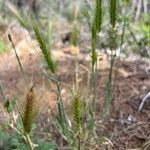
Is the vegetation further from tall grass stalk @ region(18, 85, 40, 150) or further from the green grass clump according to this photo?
the green grass clump

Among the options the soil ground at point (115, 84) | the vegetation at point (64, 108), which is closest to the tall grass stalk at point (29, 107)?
the vegetation at point (64, 108)

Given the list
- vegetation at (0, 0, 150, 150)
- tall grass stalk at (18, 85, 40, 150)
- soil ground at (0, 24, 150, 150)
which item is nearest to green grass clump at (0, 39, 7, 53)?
soil ground at (0, 24, 150, 150)

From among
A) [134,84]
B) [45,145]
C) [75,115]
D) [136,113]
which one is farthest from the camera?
[134,84]

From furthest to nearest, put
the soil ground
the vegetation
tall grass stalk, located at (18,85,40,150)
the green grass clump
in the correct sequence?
the green grass clump < the soil ground < the vegetation < tall grass stalk, located at (18,85,40,150)

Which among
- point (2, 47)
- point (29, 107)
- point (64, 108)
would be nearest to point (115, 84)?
point (64, 108)

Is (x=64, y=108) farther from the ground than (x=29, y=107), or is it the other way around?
(x=29, y=107)

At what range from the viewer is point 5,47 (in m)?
5.53

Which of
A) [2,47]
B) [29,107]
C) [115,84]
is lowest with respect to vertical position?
[2,47]

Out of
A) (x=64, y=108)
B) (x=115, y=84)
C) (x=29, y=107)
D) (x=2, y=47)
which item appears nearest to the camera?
(x=29, y=107)

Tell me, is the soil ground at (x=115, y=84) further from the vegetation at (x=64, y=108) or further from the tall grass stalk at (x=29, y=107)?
the tall grass stalk at (x=29, y=107)

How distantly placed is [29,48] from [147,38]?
142 cm

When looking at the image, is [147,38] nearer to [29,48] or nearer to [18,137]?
[29,48]

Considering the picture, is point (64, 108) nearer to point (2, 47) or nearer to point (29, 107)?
point (29, 107)

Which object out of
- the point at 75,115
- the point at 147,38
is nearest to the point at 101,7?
the point at 75,115
